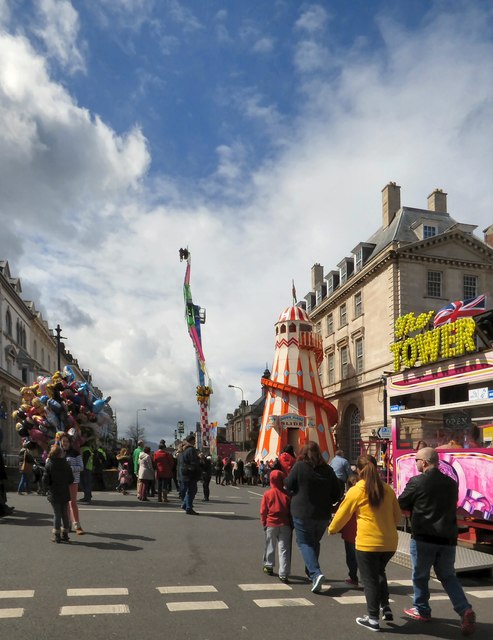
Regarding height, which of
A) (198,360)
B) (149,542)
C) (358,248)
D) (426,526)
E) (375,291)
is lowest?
(149,542)

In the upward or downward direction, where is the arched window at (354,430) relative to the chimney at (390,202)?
downward

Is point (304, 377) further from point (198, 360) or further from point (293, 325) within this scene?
point (198, 360)

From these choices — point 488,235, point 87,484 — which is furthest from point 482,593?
point 488,235

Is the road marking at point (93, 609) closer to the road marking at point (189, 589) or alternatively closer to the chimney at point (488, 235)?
the road marking at point (189, 589)

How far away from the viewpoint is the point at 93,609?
5.95 meters

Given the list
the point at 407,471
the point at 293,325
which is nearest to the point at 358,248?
the point at 293,325

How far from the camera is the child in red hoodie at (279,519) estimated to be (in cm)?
741

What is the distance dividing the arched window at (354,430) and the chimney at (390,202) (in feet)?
40.4

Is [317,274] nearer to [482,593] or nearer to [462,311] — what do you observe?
[462,311]

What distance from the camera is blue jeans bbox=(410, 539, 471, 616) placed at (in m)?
5.55

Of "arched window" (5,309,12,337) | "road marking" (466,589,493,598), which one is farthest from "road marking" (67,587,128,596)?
"arched window" (5,309,12,337)

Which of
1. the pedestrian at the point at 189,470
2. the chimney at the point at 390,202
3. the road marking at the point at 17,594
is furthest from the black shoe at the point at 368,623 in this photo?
the chimney at the point at 390,202

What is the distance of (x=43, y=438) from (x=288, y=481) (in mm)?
10659

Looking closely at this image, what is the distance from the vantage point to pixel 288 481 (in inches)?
283
